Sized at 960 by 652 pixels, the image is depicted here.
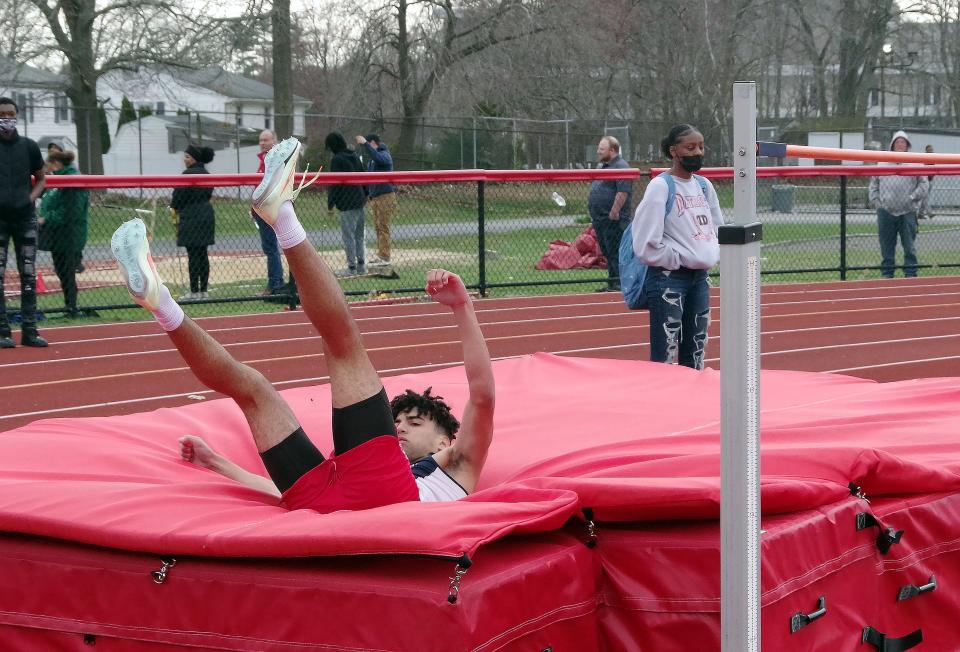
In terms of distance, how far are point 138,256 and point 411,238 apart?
32.7 ft

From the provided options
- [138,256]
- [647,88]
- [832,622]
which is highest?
[647,88]

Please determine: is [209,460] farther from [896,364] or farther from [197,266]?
[197,266]

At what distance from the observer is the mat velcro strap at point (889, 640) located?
330 cm

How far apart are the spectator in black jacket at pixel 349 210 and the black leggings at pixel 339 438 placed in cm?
847

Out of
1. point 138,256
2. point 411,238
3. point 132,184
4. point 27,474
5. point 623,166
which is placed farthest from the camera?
point 411,238

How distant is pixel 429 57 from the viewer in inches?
1127

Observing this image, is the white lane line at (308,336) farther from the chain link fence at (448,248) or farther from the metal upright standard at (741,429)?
the metal upright standard at (741,429)

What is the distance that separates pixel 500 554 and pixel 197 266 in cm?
858

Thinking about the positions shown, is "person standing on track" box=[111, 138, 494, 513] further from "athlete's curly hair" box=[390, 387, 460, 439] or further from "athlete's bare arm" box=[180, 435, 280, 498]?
"athlete's curly hair" box=[390, 387, 460, 439]

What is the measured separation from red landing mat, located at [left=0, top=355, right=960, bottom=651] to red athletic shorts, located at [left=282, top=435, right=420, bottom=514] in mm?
150

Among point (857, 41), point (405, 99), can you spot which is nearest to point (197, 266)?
point (405, 99)

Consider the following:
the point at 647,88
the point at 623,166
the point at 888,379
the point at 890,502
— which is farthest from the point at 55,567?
the point at 647,88

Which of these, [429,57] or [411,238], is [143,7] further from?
[411,238]

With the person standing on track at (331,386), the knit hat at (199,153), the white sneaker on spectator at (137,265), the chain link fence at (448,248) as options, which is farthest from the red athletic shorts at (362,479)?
the knit hat at (199,153)
